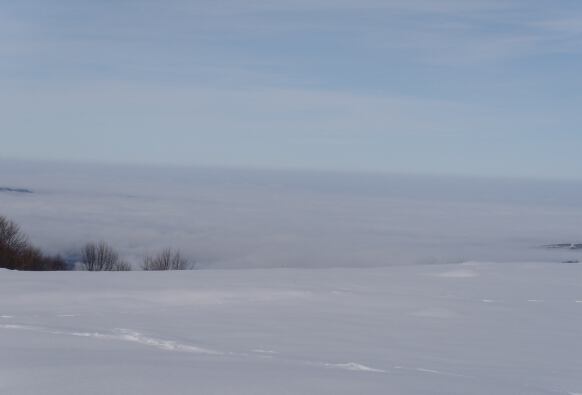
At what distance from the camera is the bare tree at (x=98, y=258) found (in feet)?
113

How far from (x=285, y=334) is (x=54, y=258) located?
104 ft

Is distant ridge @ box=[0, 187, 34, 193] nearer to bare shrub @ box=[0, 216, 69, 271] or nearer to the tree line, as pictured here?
the tree line

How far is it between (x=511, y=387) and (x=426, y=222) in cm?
10491

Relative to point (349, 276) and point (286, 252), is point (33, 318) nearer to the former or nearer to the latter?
point (349, 276)

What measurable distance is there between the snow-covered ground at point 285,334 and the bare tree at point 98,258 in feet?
87.5

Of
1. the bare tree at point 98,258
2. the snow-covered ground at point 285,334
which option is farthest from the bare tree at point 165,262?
the snow-covered ground at point 285,334

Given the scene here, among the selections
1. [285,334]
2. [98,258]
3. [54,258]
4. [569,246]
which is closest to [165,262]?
[98,258]

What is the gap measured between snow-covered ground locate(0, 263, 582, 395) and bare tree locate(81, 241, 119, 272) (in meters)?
26.7

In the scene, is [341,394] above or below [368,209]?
below

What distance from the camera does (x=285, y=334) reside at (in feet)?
16.5

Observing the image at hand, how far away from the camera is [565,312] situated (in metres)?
6.64

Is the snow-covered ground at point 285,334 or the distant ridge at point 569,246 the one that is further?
the distant ridge at point 569,246

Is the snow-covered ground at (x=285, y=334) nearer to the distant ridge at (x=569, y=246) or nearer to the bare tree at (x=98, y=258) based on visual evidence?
the bare tree at (x=98, y=258)

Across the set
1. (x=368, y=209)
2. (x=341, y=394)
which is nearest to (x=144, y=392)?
(x=341, y=394)
